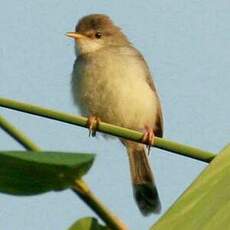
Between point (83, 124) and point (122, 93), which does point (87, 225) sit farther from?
point (122, 93)

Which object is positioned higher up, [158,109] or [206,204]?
[206,204]

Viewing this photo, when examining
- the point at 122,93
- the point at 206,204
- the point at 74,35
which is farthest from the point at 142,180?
the point at 206,204

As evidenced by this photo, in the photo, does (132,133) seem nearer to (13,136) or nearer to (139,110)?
(13,136)

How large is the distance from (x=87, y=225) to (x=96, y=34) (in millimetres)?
4526

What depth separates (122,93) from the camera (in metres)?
4.82

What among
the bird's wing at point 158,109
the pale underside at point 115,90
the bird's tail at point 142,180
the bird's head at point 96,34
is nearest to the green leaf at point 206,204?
the bird's tail at point 142,180

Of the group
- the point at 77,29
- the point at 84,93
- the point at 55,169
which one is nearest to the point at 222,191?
the point at 55,169

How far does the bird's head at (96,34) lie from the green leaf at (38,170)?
13.7 ft

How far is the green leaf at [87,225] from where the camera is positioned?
4.21ft

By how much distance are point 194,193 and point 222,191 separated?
5 cm

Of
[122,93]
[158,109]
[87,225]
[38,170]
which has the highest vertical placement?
[38,170]

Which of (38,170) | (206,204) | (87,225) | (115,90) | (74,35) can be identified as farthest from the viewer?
(74,35)

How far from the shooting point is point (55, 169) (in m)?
1.18

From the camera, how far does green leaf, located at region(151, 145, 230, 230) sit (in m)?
0.91
